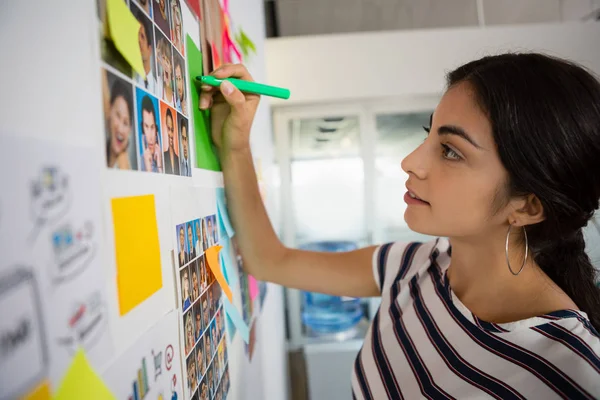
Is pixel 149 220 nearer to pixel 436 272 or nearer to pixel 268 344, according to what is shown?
pixel 436 272

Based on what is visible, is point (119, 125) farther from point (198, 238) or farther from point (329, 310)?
point (329, 310)

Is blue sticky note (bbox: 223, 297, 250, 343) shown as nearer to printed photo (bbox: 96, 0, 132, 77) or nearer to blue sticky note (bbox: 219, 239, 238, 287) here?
blue sticky note (bbox: 219, 239, 238, 287)

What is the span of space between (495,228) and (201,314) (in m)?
0.51

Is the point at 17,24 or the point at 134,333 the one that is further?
the point at 134,333

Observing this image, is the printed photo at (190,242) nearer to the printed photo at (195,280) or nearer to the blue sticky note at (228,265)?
the printed photo at (195,280)

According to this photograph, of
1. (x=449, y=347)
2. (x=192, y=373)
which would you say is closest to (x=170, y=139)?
(x=192, y=373)

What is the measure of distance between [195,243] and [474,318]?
47 centimetres

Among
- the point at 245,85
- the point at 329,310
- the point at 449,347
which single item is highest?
the point at 245,85

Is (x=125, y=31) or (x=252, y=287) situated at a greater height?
(x=125, y=31)

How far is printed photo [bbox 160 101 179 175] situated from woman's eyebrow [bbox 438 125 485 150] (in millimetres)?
421

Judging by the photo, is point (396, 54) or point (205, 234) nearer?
point (205, 234)

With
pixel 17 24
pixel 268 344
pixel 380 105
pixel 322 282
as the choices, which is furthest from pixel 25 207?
pixel 380 105

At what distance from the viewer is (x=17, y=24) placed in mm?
194

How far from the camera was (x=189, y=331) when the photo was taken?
431 mm
